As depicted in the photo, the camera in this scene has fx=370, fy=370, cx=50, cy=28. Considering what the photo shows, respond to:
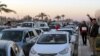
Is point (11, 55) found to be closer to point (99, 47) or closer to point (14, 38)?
point (14, 38)

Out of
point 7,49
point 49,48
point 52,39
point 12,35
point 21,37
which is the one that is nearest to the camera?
point 7,49

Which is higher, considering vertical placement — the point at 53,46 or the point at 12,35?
the point at 12,35

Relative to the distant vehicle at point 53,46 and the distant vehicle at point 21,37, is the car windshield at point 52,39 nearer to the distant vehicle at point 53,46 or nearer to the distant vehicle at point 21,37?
the distant vehicle at point 53,46

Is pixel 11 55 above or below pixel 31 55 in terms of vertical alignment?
above

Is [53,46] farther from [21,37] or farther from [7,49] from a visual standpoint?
[7,49]

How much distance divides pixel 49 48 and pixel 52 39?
129 cm

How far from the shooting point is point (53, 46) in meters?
14.7

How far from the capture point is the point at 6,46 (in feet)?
25.8

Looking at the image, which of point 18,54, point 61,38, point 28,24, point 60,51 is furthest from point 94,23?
point 28,24

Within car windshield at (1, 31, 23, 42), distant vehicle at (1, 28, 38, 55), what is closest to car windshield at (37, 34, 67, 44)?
distant vehicle at (1, 28, 38, 55)

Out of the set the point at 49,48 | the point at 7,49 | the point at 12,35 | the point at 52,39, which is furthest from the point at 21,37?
the point at 7,49

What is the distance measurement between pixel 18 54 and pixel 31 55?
18.6 feet

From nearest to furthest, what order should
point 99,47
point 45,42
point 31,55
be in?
point 31,55, point 45,42, point 99,47

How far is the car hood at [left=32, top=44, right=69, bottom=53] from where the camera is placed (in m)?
14.3
